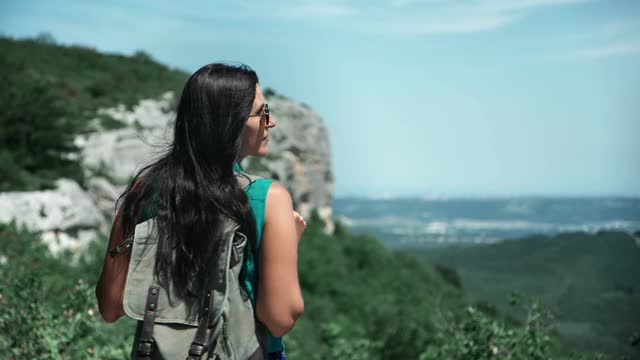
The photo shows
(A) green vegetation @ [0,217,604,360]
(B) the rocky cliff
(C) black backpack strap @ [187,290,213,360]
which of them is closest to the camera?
(C) black backpack strap @ [187,290,213,360]

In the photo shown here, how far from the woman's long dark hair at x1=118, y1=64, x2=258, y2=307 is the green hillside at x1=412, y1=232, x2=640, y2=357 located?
11.9 ft

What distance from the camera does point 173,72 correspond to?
33406mm

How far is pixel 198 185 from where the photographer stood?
6.66 feet

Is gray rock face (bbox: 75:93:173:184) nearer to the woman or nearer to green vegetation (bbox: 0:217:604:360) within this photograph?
green vegetation (bbox: 0:217:604:360)

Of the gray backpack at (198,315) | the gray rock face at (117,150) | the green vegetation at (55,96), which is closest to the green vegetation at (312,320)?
the gray backpack at (198,315)

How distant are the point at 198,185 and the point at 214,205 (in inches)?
3.0

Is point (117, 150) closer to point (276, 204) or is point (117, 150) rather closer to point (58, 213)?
point (58, 213)

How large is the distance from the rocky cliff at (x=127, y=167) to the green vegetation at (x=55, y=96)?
0.45 meters

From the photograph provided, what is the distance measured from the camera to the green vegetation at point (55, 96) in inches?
589

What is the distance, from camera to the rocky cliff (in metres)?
12.8

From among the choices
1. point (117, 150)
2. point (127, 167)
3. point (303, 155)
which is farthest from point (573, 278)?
point (303, 155)

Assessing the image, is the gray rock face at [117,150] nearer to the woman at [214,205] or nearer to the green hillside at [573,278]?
the green hillside at [573,278]

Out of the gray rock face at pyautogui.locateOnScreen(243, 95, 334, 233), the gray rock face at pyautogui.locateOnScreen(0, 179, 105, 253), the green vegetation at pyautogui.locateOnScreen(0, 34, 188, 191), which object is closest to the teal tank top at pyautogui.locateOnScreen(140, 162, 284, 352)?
the gray rock face at pyautogui.locateOnScreen(0, 179, 105, 253)

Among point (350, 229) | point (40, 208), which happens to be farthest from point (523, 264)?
point (40, 208)
